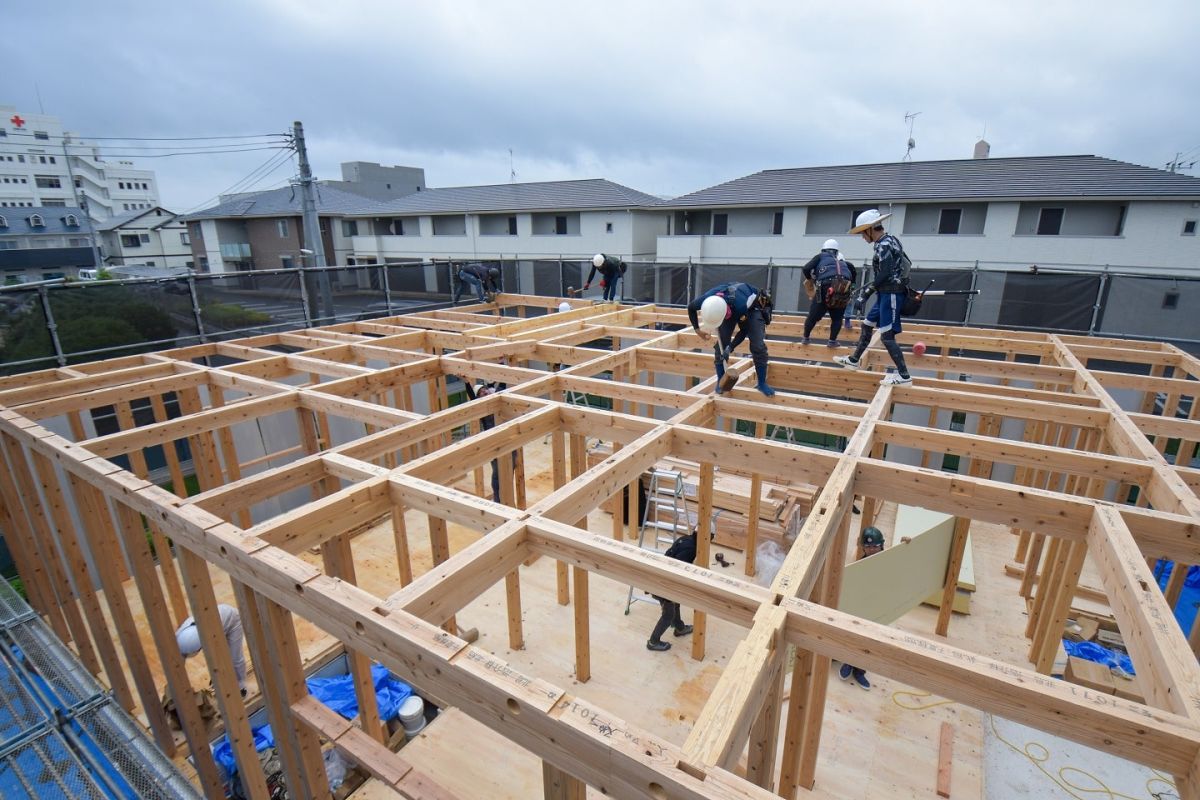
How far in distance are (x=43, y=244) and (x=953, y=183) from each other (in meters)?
48.1

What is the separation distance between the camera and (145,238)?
1494 inches

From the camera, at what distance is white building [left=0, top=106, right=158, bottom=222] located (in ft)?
144

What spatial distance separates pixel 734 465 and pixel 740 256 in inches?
652

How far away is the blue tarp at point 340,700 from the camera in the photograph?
453cm

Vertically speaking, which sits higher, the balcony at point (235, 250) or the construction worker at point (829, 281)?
the balcony at point (235, 250)

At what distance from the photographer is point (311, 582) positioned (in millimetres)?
2531

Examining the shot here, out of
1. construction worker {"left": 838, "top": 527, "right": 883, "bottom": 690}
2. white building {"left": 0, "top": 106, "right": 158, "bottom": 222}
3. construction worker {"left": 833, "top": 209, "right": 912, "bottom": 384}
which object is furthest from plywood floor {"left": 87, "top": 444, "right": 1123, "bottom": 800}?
white building {"left": 0, "top": 106, "right": 158, "bottom": 222}

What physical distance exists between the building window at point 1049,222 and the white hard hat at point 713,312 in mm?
15394

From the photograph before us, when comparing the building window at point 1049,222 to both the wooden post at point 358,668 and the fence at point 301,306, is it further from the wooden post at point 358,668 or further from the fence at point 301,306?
the wooden post at point 358,668

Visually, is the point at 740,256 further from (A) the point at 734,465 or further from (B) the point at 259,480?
(B) the point at 259,480

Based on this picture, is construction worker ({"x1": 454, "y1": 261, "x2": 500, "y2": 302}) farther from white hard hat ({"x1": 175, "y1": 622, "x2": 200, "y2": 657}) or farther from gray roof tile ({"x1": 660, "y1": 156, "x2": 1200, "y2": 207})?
white hard hat ({"x1": 175, "y1": 622, "x2": 200, "y2": 657})

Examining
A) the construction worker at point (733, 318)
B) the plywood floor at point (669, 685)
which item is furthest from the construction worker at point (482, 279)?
the construction worker at point (733, 318)

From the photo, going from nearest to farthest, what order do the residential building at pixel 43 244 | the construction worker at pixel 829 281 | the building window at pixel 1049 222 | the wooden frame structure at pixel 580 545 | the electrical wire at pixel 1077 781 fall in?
the wooden frame structure at pixel 580 545 < the electrical wire at pixel 1077 781 < the construction worker at pixel 829 281 < the building window at pixel 1049 222 < the residential building at pixel 43 244

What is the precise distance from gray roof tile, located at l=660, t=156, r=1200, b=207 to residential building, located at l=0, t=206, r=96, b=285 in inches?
1289
